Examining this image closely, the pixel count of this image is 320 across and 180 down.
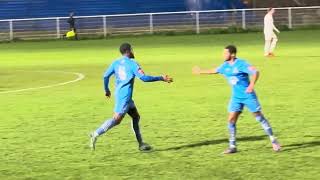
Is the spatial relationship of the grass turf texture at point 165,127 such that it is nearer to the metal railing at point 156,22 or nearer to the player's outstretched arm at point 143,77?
the player's outstretched arm at point 143,77

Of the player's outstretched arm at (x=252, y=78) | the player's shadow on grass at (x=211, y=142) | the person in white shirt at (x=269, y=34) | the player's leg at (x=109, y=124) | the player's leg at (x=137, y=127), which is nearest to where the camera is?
the player's outstretched arm at (x=252, y=78)

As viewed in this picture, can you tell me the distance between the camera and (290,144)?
10.9 metres

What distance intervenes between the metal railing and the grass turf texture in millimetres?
20320

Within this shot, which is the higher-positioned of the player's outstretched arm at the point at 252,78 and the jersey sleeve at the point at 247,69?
the jersey sleeve at the point at 247,69

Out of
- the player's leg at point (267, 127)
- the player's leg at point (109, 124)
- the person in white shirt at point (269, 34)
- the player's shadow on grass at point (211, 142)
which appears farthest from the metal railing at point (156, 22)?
the player's leg at point (267, 127)

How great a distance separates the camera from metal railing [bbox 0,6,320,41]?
47375 mm

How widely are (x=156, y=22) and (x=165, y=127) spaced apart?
116ft

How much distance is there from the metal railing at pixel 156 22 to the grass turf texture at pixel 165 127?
66.7 feet

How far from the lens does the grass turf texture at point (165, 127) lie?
9500 mm

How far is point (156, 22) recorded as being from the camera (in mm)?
47969

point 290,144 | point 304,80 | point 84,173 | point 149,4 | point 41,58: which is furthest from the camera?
point 149,4

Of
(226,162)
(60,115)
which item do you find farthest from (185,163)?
(60,115)

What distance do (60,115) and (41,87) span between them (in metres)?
5.82

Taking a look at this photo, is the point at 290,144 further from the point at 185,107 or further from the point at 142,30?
the point at 142,30
